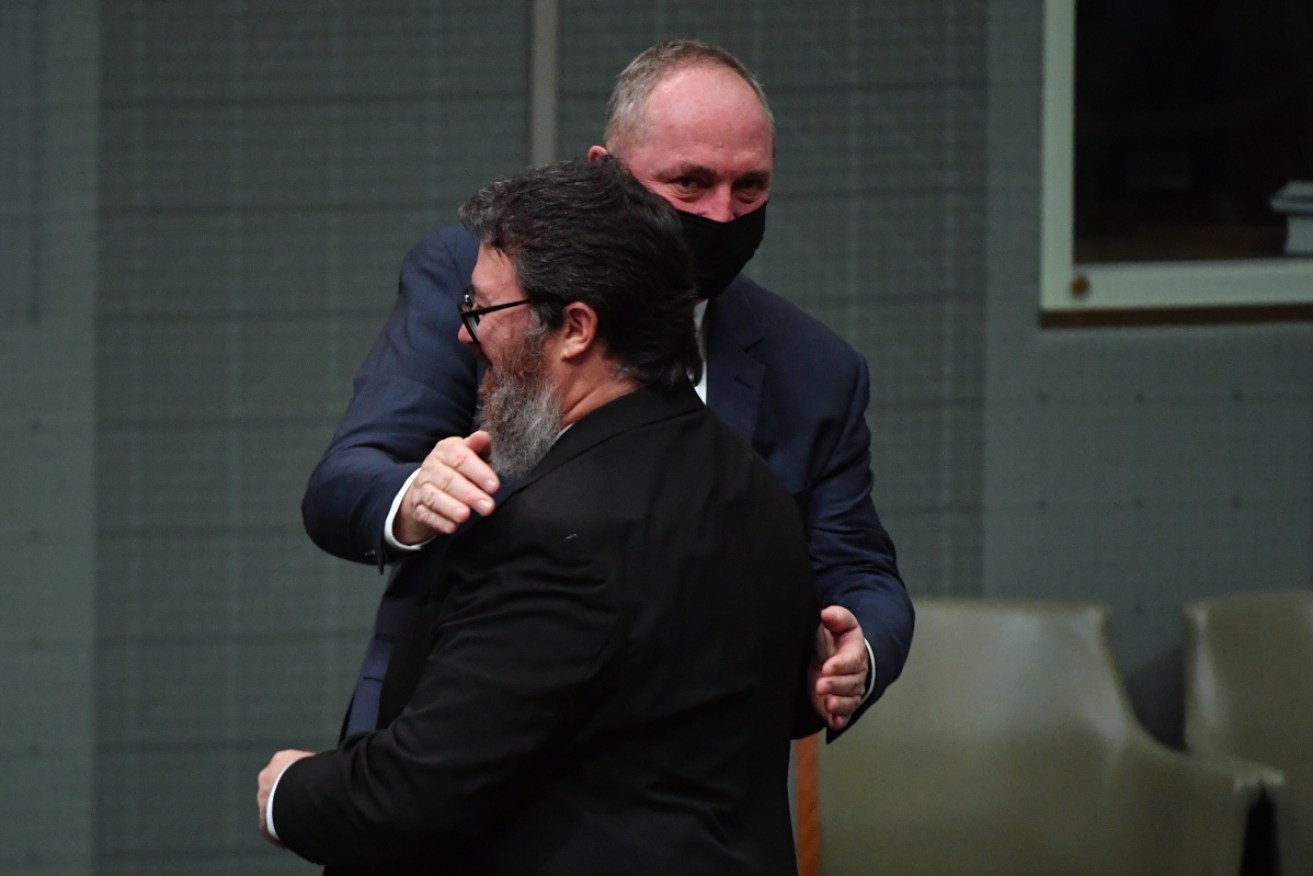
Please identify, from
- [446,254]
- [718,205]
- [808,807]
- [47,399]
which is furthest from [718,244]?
[47,399]

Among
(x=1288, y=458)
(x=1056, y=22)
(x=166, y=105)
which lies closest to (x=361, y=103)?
(x=166, y=105)

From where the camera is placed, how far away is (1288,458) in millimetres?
3832

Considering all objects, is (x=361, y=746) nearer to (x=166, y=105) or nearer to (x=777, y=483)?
(x=777, y=483)

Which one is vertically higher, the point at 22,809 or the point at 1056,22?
the point at 1056,22

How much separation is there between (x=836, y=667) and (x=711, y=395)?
0.43m

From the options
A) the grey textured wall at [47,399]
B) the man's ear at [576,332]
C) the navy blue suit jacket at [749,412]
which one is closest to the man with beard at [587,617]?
the man's ear at [576,332]

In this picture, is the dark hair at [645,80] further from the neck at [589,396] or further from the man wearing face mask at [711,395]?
the neck at [589,396]

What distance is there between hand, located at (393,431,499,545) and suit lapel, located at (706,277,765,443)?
0.51 metres

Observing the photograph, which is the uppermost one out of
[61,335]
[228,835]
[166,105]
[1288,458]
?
[166,105]

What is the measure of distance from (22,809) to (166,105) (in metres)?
1.62

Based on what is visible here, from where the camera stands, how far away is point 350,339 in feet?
12.6

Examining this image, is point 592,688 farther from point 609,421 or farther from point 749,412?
point 749,412

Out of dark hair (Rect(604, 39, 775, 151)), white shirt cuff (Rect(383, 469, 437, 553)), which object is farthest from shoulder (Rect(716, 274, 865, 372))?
white shirt cuff (Rect(383, 469, 437, 553))

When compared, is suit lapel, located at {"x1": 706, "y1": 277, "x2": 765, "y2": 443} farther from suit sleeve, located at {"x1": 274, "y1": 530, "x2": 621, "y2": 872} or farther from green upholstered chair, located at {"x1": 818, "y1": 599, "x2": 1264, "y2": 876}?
green upholstered chair, located at {"x1": 818, "y1": 599, "x2": 1264, "y2": 876}
